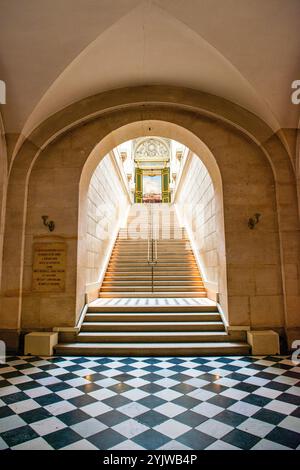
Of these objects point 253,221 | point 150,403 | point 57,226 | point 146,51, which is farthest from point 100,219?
point 150,403

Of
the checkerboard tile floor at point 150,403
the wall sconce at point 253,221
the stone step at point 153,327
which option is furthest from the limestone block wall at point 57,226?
the wall sconce at point 253,221

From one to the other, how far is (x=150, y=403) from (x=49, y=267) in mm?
3146

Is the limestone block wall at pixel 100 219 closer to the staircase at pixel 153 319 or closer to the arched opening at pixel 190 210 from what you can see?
the arched opening at pixel 190 210

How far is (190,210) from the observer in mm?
10000

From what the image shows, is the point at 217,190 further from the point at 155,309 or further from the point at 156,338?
the point at 156,338

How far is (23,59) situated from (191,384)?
5.10m

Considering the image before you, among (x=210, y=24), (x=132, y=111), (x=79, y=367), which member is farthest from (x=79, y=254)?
(x=210, y=24)

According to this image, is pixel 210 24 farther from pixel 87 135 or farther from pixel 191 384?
pixel 191 384

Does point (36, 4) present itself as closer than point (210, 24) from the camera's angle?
Yes

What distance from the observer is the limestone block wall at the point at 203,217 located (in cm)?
644

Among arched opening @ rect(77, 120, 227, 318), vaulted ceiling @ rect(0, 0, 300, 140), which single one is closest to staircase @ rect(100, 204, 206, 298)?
arched opening @ rect(77, 120, 227, 318)

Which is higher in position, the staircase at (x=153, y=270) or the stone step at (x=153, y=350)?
the staircase at (x=153, y=270)

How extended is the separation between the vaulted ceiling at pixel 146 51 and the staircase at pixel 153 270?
4.11m

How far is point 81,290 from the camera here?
5.46m
